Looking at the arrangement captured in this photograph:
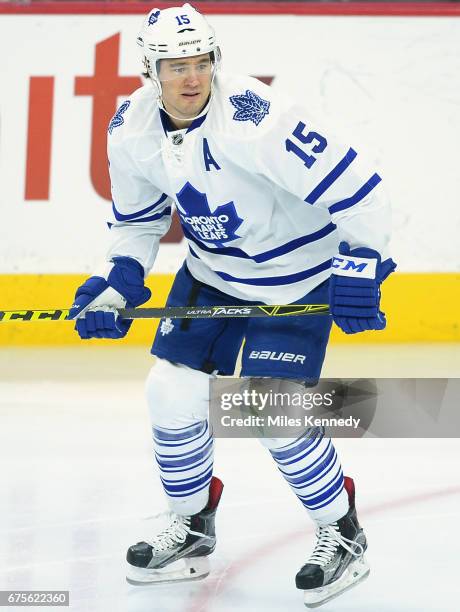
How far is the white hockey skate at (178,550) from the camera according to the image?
3047 mm

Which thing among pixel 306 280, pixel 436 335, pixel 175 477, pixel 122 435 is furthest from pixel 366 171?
pixel 436 335

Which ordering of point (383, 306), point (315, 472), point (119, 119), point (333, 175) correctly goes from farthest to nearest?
point (383, 306)
point (119, 119)
point (315, 472)
point (333, 175)

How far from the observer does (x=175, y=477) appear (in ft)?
10.1

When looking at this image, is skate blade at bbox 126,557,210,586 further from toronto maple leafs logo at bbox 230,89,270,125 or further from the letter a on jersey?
toronto maple leafs logo at bbox 230,89,270,125

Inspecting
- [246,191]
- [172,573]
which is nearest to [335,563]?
[172,573]

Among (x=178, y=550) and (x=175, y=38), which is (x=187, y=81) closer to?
(x=175, y=38)

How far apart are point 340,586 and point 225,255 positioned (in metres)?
0.78

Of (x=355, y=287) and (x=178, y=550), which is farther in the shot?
(x=178, y=550)

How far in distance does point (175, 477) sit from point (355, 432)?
18.5 inches

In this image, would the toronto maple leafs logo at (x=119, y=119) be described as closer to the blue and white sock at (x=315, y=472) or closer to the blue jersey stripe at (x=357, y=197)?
the blue jersey stripe at (x=357, y=197)

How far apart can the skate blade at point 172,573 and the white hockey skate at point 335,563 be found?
0.92 feet

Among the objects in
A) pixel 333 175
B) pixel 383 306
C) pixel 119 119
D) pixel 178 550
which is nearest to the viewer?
pixel 333 175

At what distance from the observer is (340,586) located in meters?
2.93

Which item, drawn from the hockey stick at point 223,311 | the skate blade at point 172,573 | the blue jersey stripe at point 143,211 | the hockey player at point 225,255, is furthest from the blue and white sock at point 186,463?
the blue jersey stripe at point 143,211
